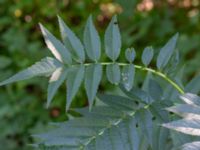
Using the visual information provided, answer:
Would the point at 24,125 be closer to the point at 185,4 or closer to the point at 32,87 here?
the point at 32,87

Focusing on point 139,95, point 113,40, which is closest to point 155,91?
point 139,95

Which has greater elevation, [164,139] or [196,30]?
[196,30]

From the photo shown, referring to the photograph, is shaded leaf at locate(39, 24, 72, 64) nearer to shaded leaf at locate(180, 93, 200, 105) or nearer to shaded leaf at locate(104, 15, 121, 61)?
shaded leaf at locate(104, 15, 121, 61)

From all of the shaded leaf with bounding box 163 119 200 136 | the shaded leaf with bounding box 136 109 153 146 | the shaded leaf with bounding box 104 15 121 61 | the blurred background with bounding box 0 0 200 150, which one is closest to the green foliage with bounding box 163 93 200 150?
the shaded leaf with bounding box 163 119 200 136

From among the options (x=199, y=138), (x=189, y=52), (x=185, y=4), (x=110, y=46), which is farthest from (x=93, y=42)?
(x=185, y=4)

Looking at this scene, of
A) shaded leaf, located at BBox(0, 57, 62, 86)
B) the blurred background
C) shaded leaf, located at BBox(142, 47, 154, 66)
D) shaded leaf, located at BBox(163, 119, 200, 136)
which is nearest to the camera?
shaded leaf, located at BBox(163, 119, 200, 136)

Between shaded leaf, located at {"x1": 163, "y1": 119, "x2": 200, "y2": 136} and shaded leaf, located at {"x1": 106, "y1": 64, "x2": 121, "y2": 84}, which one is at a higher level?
shaded leaf, located at {"x1": 106, "y1": 64, "x2": 121, "y2": 84}

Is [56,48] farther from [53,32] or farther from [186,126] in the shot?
[53,32]

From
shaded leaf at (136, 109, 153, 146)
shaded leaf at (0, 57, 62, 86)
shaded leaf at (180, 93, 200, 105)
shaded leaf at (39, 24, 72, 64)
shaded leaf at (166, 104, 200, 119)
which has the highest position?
shaded leaf at (39, 24, 72, 64)
